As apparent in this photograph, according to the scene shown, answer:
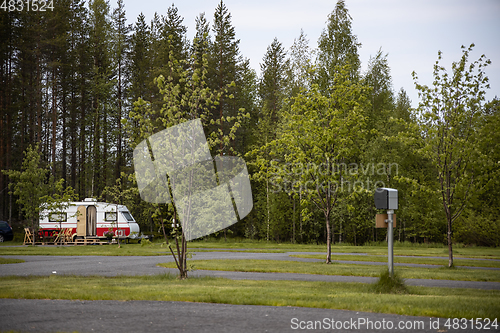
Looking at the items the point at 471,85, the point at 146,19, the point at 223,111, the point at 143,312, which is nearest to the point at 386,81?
the point at 223,111

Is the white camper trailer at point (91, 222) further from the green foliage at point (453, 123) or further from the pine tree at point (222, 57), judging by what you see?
the green foliage at point (453, 123)

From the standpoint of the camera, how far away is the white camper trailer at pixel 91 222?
3309 cm

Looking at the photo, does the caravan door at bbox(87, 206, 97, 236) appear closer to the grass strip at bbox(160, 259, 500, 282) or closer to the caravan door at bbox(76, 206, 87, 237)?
the caravan door at bbox(76, 206, 87, 237)

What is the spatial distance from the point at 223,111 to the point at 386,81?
17195 millimetres

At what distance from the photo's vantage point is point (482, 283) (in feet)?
41.2

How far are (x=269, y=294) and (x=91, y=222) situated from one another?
27.5 m

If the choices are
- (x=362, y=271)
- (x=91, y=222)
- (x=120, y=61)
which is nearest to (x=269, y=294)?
(x=362, y=271)

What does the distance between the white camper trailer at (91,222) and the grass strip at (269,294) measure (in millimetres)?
20997

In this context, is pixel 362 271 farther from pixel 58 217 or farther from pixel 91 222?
pixel 91 222

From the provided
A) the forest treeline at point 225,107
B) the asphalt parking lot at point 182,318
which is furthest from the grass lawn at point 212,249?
the asphalt parking lot at point 182,318

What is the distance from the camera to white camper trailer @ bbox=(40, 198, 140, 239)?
3309 centimetres

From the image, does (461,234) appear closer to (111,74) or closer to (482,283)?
(482,283)

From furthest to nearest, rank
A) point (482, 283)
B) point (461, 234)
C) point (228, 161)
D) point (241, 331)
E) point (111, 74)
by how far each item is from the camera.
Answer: point (111, 74) < point (228, 161) < point (461, 234) < point (482, 283) < point (241, 331)

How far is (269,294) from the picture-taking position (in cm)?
915
